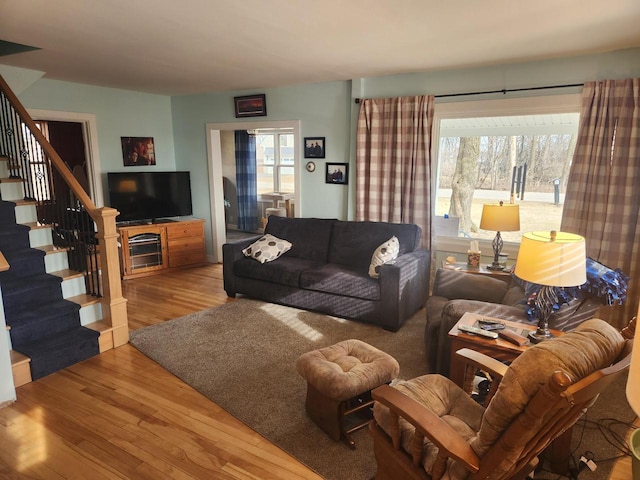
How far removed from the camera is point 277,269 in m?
4.32

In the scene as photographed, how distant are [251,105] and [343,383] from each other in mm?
4317

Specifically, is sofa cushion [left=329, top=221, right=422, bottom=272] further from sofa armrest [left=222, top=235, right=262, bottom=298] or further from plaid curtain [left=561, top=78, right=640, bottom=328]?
plaid curtain [left=561, top=78, right=640, bottom=328]

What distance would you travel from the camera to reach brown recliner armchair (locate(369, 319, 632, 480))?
47.8 inches

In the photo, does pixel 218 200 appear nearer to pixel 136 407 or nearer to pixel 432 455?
pixel 136 407

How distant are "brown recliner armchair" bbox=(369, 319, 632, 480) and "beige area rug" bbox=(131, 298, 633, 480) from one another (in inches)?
21.3

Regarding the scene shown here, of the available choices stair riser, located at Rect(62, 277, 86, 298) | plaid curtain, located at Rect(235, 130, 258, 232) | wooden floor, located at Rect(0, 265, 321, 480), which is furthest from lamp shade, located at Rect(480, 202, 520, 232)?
plaid curtain, located at Rect(235, 130, 258, 232)

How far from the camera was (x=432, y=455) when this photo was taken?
1.58 m

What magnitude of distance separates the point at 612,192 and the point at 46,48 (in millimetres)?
4885

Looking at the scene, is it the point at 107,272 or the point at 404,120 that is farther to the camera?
A: the point at 404,120

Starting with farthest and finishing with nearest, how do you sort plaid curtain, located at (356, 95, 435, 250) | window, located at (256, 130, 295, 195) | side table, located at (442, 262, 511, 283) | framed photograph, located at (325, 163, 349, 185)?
window, located at (256, 130, 295, 195) < framed photograph, located at (325, 163, 349, 185) < plaid curtain, located at (356, 95, 435, 250) < side table, located at (442, 262, 511, 283)

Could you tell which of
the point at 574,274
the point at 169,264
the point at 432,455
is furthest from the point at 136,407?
the point at 169,264

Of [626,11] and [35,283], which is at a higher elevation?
[626,11]

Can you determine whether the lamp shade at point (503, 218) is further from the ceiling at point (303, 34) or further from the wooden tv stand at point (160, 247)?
the wooden tv stand at point (160, 247)

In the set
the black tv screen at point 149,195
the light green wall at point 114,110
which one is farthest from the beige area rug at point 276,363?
the light green wall at point 114,110
